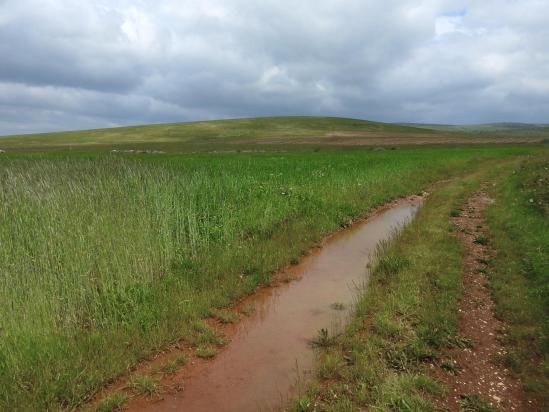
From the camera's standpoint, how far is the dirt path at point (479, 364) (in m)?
4.66

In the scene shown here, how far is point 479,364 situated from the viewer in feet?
17.6

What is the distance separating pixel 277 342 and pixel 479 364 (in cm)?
308

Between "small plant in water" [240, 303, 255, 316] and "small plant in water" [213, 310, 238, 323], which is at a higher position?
"small plant in water" [213, 310, 238, 323]

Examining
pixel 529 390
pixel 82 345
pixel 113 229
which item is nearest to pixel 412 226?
pixel 529 390

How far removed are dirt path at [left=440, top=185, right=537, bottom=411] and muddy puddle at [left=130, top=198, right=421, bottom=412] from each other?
197 centimetres

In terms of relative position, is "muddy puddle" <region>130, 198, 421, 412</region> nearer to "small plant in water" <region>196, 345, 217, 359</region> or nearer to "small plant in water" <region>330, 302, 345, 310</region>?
"small plant in water" <region>330, 302, 345, 310</region>

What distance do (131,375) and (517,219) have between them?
479 inches

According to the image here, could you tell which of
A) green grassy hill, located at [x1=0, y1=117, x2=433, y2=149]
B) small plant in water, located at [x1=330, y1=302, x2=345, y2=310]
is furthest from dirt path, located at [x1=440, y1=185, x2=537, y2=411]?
green grassy hill, located at [x1=0, y1=117, x2=433, y2=149]

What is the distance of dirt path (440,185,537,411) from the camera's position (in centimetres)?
466

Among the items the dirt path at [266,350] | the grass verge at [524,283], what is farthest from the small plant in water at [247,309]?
the grass verge at [524,283]

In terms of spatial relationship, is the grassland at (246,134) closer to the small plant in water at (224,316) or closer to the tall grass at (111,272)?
the tall grass at (111,272)

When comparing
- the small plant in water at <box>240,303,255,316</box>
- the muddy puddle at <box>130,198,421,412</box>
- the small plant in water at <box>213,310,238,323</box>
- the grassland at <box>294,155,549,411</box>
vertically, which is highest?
the grassland at <box>294,155,549,411</box>

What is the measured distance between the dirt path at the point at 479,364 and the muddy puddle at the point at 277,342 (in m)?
1.97

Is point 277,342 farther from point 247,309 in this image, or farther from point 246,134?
point 246,134
